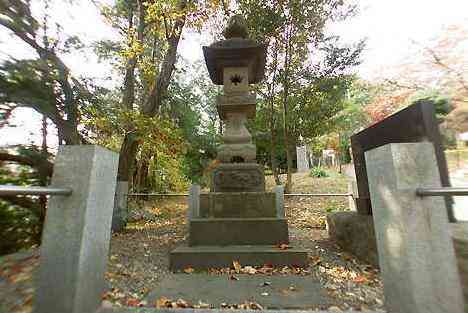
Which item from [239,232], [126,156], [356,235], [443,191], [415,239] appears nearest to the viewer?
[443,191]

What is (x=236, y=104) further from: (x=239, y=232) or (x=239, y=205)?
(x=239, y=232)

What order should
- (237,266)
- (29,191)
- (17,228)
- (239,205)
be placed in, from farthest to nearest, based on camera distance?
1. (239,205)
2. (237,266)
3. (17,228)
4. (29,191)

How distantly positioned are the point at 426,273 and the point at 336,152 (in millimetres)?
20741

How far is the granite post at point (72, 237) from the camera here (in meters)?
1.55

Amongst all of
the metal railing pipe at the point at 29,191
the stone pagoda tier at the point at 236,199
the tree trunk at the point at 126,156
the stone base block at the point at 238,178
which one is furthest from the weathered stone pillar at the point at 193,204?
the metal railing pipe at the point at 29,191

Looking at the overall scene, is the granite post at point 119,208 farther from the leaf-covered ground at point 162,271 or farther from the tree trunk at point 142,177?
the tree trunk at point 142,177

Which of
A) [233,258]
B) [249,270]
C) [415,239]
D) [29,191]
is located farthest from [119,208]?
[415,239]

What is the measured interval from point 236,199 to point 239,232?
0.60 meters

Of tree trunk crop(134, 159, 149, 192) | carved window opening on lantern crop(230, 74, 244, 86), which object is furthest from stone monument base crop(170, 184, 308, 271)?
tree trunk crop(134, 159, 149, 192)

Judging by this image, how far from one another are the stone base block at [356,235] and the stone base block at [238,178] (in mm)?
1562

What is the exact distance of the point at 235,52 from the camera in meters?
5.68

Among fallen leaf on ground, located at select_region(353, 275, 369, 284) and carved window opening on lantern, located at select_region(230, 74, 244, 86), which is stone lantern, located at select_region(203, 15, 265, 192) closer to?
carved window opening on lantern, located at select_region(230, 74, 244, 86)

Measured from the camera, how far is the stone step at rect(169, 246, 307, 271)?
4082 millimetres

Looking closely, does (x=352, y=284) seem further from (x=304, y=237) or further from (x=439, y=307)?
(x=304, y=237)
